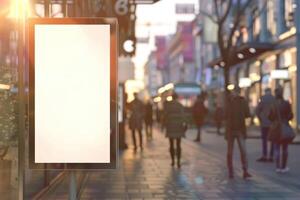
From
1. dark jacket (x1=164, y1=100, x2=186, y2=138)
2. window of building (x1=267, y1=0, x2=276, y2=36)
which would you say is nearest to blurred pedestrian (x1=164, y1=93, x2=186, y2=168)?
dark jacket (x1=164, y1=100, x2=186, y2=138)

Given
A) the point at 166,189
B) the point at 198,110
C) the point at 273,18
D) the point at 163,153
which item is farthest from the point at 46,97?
the point at 273,18

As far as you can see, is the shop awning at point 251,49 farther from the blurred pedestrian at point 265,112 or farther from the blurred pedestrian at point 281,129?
the blurred pedestrian at point 281,129

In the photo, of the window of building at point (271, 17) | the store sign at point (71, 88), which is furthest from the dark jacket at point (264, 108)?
the window of building at point (271, 17)

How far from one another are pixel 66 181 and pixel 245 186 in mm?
3220

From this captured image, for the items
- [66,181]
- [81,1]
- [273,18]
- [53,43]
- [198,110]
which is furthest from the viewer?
[273,18]

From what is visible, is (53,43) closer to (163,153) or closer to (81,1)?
(81,1)

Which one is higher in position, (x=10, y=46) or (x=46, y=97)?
(x=10, y=46)

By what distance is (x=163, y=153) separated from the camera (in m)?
20.0

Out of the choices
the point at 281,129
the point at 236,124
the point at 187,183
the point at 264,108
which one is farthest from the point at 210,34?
the point at 187,183

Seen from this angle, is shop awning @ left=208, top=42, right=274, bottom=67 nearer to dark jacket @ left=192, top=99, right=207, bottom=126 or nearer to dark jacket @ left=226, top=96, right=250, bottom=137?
dark jacket @ left=192, top=99, right=207, bottom=126

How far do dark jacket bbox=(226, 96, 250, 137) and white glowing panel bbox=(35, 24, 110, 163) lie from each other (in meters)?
7.35

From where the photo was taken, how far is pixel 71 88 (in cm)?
588

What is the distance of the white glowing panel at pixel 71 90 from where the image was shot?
5.84 m

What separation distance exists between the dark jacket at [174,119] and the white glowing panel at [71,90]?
9330mm
